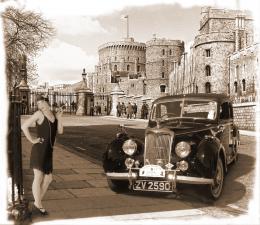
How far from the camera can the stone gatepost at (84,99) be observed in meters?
31.1

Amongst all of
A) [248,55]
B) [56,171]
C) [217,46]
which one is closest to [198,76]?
[217,46]

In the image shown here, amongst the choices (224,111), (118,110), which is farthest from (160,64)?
(224,111)

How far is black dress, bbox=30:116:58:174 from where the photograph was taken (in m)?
5.11

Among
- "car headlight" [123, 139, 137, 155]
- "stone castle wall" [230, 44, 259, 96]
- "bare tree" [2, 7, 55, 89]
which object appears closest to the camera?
"car headlight" [123, 139, 137, 155]

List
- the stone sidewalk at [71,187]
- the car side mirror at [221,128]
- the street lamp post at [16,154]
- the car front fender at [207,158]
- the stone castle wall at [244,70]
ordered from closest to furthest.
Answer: the street lamp post at [16,154] < the stone sidewalk at [71,187] < the car front fender at [207,158] < the car side mirror at [221,128] < the stone castle wall at [244,70]

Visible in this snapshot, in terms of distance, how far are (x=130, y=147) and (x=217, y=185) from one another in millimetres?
1571

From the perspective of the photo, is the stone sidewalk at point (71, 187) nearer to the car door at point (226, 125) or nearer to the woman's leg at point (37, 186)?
the woman's leg at point (37, 186)

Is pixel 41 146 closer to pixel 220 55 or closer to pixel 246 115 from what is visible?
pixel 246 115

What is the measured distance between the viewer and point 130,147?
6.35m

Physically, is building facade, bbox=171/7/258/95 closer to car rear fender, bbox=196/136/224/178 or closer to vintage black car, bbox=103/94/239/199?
vintage black car, bbox=103/94/239/199

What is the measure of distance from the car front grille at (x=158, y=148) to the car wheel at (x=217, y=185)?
0.82 m

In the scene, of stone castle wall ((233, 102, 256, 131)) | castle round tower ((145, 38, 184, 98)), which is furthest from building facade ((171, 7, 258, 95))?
stone castle wall ((233, 102, 256, 131))

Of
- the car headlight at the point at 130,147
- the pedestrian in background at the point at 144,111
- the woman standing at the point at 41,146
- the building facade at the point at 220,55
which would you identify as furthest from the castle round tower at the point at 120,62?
the woman standing at the point at 41,146

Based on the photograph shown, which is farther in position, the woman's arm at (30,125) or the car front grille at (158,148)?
the car front grille at (158,148)
